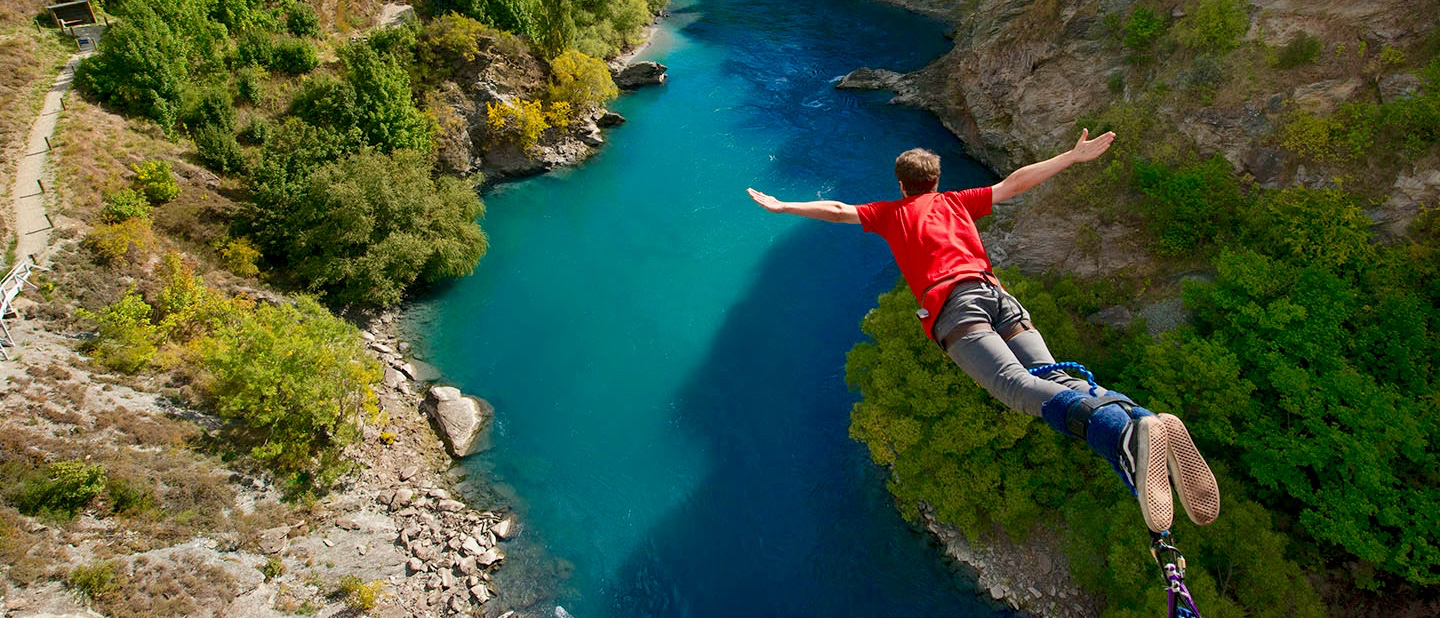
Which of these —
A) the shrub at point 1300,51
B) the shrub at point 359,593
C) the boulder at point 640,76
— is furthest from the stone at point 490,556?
the boulder at point 640,76

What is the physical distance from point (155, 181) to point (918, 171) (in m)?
22.1

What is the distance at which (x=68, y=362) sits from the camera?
1529cm

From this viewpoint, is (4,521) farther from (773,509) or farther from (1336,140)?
(1336,140)

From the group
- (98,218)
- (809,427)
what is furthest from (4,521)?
(809,427)

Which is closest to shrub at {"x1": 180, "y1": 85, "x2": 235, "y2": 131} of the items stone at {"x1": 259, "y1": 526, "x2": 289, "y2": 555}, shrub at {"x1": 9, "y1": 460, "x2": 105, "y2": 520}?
shrub at {"x1": 9, "y1": 460, "x2": 105, "y2": 520}

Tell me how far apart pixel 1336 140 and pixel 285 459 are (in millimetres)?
24130

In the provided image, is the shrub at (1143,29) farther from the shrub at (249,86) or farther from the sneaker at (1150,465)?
the shrub at (249,86)

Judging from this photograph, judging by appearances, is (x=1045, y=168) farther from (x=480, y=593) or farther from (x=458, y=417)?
(x=458, y=417)

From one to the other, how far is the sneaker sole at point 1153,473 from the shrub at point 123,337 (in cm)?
1939

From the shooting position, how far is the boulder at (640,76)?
35.2 m

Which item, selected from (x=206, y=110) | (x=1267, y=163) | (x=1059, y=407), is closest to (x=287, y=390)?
(x=206, y=110)

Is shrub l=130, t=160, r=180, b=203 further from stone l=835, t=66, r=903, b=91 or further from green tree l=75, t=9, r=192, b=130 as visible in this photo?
stone l=835, t=66, r=903, b=91

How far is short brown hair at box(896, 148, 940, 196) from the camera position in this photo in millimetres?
6363

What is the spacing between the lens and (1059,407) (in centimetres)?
476
